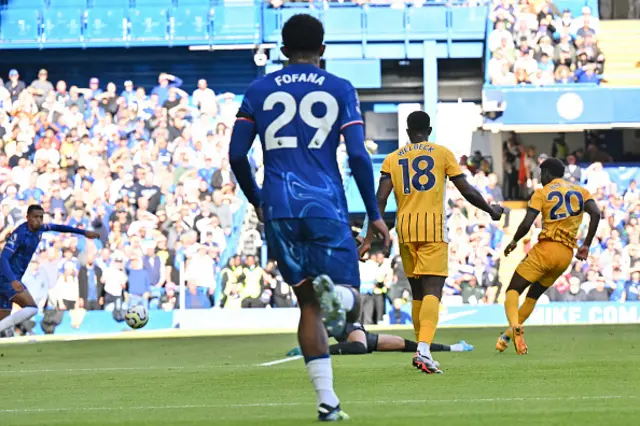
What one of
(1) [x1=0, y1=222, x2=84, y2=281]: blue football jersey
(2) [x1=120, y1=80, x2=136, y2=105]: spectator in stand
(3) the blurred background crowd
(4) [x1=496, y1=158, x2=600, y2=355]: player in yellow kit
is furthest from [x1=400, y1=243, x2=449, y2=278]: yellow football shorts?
(2) [x1=120, y1=80, x2=136, y2=105]: spectator in stand

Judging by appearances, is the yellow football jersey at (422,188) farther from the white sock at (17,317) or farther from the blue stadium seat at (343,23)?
the blue stadium seat at (343,23)

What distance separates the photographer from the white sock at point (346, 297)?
720 centimetres

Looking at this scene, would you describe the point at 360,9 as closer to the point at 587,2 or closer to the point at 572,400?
the point at 587,2

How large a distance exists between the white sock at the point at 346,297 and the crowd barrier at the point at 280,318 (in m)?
20.6

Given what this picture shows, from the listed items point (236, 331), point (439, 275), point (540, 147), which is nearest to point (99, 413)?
point (439, 275)

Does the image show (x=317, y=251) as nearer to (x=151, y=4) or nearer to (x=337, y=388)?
(x=337, y=388)

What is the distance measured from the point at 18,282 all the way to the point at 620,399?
1278 centimetres

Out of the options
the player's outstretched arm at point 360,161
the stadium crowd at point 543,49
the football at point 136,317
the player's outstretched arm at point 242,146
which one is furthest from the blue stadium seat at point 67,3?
the player's outstretched arm at point 360,161

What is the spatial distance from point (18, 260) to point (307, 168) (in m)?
12.8

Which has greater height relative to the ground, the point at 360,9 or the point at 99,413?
the point at 360,9

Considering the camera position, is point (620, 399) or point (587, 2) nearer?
point (620, 399)

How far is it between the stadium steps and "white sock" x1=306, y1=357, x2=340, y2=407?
29.1 m

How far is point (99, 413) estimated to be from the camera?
832 cm

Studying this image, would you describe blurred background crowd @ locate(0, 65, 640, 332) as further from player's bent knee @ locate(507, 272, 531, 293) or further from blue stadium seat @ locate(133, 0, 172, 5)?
player's bent knee @ locate(507, 272, 531, 293)
